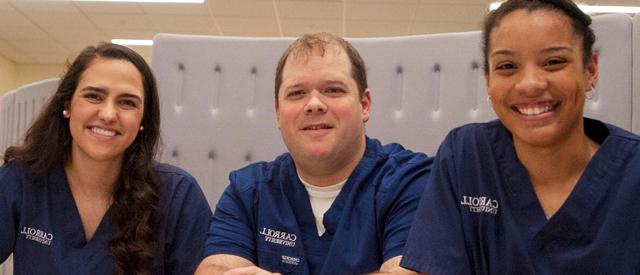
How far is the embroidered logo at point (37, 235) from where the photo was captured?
4.75 feet

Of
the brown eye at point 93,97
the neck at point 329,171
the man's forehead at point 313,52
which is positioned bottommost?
the neck at point 329,171

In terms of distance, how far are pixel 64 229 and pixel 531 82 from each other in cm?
117

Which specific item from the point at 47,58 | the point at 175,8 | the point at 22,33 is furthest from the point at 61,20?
the point at 47,58

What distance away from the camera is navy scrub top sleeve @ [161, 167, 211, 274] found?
1.50 m

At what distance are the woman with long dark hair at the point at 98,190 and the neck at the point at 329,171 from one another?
1.20ft

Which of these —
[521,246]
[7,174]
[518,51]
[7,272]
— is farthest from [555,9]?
[7,272]

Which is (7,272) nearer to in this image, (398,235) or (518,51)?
(398,235)

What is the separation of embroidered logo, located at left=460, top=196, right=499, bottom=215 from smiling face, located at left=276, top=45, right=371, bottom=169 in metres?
0.32

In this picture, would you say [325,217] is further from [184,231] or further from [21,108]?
[21,108]

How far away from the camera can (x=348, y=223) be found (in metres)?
1.25

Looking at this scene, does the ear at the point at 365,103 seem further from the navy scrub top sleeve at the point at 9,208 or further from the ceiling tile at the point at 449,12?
the ceiling tile at the point at 449,12

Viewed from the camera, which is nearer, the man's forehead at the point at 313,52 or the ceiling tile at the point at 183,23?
the man's forehead at the point at 313,52

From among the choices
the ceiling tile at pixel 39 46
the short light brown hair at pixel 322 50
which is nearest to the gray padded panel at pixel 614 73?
the short light brown hair at pixel 322 50

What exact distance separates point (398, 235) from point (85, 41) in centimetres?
695
